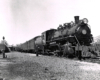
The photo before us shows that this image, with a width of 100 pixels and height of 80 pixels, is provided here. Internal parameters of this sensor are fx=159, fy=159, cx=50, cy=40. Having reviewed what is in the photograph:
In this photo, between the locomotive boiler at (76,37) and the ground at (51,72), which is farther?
the locomotive boiler at (76,37)

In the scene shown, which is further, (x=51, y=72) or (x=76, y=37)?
(x=76, y=37)

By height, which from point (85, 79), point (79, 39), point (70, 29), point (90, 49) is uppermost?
point (70, 29)

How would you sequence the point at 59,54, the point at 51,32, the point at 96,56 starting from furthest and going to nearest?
1. the point at 51,32
2. the point at 59,54
3. the point at 96,56

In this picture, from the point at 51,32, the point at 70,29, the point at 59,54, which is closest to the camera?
the point at 70,29

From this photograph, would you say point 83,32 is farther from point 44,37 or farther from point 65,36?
point 44,37

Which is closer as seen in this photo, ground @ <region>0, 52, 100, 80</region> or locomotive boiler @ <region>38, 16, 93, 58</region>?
ground @ <region>0, 52, 100, 80</region>


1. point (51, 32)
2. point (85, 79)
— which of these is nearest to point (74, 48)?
point (51, 32)

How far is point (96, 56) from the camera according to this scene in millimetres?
13656

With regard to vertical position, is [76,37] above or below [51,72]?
above

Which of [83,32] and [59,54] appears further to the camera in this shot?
[59,54]

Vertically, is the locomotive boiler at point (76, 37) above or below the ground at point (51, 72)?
above

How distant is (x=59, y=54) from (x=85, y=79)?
512 inches

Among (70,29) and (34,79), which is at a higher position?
(70,29)

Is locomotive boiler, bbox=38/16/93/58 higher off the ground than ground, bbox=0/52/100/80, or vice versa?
locomotive boiler, bbox=38/16/93/58
